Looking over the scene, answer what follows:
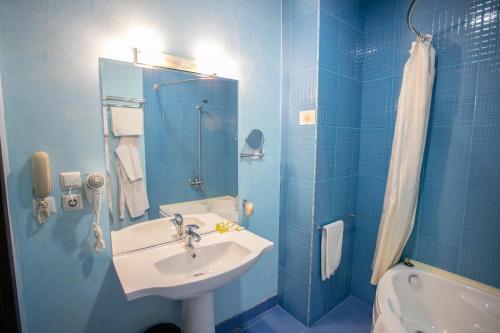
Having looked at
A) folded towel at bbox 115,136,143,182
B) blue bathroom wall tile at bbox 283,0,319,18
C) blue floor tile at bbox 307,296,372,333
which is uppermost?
blue bathroom wall tile at bbox 283,0,319,18

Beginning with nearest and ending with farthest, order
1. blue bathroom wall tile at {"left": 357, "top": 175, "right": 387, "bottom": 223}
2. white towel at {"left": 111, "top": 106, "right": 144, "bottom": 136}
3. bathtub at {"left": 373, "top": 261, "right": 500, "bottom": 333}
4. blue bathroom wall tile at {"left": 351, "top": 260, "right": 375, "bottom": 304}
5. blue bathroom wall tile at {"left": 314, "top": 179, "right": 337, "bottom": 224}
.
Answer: white towel at {"left": 111, "top": 106, "right": 144, "bottom": 136}, bathtub at {"left": 373, "top": 261, "right": 500, "bottom": 333}, blue bathroom wall tile at {"left": 314, "top": 179, "right": 337, "bottom": 224}, blue bathroom wall tile at {"left": 357, "top": 175, "right": 387, "bottom": 223}, blue bathroom wall tile at {"left": 351, "top": 260, "right": 375, "bottom": 304}

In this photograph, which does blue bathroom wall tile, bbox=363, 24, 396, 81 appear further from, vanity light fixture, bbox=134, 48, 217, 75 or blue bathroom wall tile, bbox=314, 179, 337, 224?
vanity light fixture, bbox=134, 48, 217, 75

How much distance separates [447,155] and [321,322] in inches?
60.7

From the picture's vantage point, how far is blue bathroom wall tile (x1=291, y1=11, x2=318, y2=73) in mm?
1682

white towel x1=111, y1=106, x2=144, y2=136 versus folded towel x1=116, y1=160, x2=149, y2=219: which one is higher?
white towel x1=111, y1=106, x2=144, y2=136

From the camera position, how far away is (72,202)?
1.15 m

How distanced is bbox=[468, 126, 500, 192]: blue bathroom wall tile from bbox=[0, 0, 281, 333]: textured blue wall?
1.78m

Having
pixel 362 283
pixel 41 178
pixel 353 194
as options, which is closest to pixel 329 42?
pixel 353 194

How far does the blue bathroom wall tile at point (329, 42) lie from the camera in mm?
1681

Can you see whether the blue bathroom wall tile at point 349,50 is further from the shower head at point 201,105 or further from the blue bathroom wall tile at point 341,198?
the shower head at point 201,105

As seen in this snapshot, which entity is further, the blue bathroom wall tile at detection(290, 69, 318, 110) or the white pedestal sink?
the blue bathroom wall tile at detection(290, 69, 318, 110)

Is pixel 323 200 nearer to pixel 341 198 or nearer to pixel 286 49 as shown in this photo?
pixel 341 198

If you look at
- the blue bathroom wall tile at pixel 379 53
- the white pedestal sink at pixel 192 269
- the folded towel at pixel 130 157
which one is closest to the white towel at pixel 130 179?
the folded towel at pixel 130 157

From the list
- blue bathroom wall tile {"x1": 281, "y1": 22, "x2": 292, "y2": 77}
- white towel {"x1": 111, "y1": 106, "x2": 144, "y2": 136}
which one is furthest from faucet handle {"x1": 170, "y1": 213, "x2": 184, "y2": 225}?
blue bathroom wall tile {"x1": 281, "y1": 22, "x2": 292, "y2": 77}
